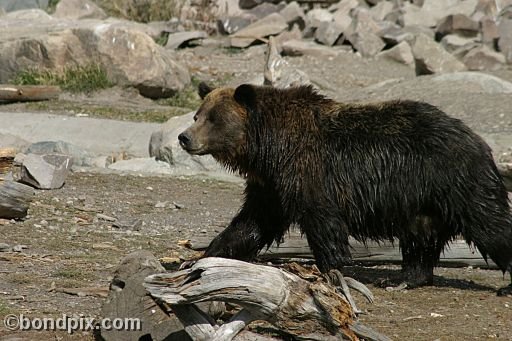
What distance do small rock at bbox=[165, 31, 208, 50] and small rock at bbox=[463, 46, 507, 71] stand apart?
6311 mm

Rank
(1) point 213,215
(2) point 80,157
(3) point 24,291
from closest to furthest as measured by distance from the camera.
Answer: (3) point 24,291 < (1) point 213,215 < (2) point 80,157

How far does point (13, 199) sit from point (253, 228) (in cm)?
260

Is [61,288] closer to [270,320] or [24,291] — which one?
[24,291]

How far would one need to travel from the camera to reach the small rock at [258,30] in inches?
979

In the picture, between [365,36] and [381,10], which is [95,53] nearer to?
[365,36]

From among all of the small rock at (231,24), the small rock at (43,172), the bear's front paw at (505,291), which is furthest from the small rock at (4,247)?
the small rock at (231,24)

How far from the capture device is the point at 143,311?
6547 mm

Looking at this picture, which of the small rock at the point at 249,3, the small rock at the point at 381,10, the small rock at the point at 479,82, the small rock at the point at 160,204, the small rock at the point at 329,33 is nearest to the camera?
the small rock at the point at 160,204

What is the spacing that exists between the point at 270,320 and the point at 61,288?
6.84 ft

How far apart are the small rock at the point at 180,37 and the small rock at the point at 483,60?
6311 mm

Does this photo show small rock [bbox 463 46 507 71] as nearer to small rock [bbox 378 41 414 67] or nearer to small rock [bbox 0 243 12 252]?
small rock [bbox 378 41 414 67]

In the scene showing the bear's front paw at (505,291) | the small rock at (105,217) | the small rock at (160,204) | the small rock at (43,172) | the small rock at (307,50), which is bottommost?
the small rock at (160,204)

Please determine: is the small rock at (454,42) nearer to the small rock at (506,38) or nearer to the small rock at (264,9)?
the small rock at (506,38)

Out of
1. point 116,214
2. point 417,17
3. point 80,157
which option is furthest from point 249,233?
point 417,17
